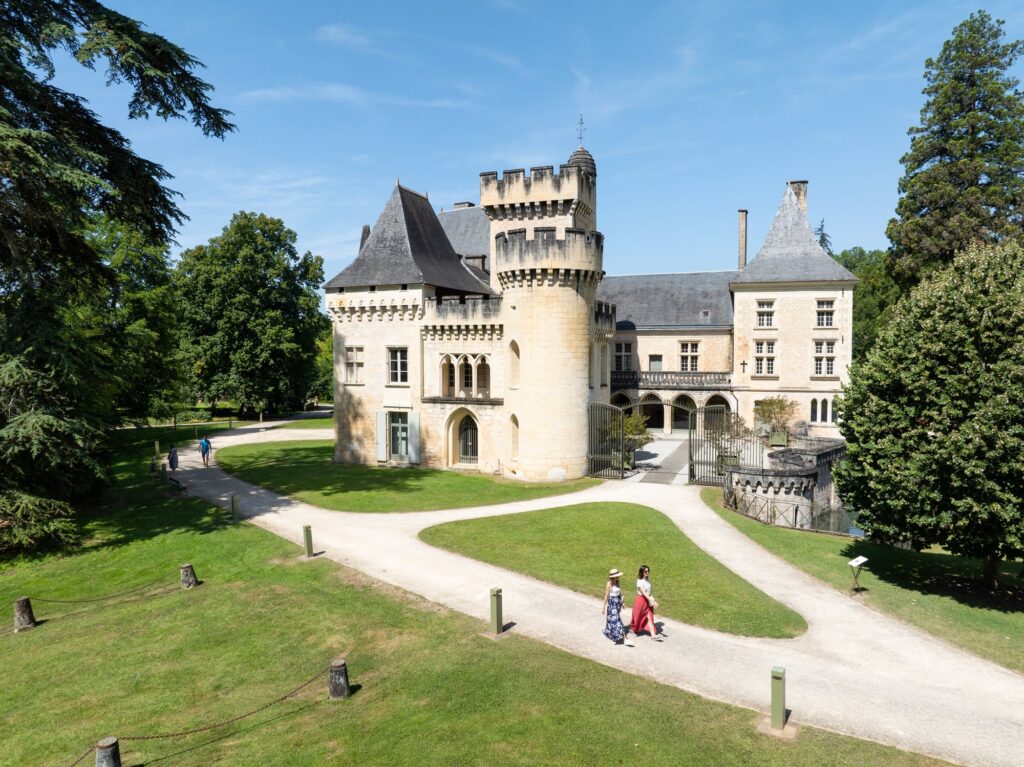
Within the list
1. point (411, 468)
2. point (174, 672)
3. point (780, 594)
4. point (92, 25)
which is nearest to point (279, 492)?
point (411, 468)

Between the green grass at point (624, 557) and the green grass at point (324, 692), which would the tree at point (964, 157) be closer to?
the green grass at point (624, 557)

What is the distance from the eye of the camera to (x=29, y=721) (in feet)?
31.7

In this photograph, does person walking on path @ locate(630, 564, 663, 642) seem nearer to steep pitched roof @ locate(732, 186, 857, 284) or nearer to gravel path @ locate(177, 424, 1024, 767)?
gravel path @ locate(177, 424, 1024, 767)

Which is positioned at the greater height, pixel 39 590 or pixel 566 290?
pixel 566 290

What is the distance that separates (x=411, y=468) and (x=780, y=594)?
19.5 metres

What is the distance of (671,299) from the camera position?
4641 centimetres

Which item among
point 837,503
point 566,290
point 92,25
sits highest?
point 92,25

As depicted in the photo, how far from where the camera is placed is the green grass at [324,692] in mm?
8305

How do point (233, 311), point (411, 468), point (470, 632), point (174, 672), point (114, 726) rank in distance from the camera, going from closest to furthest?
point (114, 726) < point (174, 672) < point (470, 632) < point (411, 468) < point (233, 311)

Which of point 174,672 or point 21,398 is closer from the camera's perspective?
point 174,672

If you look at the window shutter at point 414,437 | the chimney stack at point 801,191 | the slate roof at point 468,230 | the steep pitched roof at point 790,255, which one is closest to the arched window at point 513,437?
the window shutter at point 414,437

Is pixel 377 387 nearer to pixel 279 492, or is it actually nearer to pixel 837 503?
pixel 279 492

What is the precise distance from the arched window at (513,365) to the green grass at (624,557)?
331 inches

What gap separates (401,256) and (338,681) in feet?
76.8
